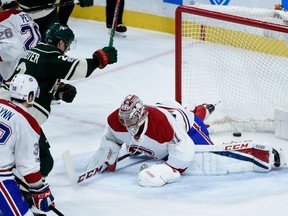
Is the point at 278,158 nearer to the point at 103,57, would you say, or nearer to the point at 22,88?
the point at 103,57

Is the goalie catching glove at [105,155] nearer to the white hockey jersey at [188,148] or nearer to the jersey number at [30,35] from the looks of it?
the white hockey jersey at [188,148]

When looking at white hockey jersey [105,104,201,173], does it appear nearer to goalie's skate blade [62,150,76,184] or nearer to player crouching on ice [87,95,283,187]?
player crouching on ice [87,95,283,187]

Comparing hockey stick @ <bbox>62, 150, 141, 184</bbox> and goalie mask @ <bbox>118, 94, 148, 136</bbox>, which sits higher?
goalie mask @ <bbox>118, 94, 148, 136</bbox>

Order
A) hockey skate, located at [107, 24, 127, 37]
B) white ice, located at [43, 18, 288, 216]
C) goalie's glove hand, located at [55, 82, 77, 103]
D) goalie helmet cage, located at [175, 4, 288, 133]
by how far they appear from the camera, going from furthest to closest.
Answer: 1. hockey skate, located at [107, 24, 127, 37]
2. goalie helmet cage, located at [175, 4, 288, 133]
3. goalie's glove hand, located at [55, 82, 77, 103]
4. white ice, located at [43, 18, 288, 216]

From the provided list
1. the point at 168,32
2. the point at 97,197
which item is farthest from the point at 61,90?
the point at 168,32

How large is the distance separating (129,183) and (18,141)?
109 cm

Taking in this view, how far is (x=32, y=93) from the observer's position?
11.7 ft

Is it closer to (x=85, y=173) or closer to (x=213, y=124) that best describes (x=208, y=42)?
(x=213, y=124)

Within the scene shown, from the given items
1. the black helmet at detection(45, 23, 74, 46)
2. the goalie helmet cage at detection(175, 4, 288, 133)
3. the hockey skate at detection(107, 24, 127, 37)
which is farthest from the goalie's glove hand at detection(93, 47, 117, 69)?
the hockey skate at detection(107, 24, 127, 37)

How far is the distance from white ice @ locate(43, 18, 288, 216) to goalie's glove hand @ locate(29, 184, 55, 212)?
486 millimetres

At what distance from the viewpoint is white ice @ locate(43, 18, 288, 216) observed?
412cm

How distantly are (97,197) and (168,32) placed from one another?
322 cm

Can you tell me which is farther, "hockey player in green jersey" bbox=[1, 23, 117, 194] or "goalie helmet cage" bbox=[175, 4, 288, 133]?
"goalie helmet cage" bbox=[175, 4, 288, 133]

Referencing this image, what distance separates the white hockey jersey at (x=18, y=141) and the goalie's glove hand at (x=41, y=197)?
0.05 meters
